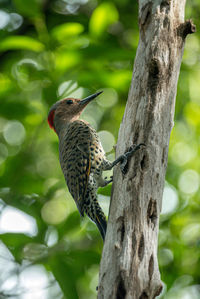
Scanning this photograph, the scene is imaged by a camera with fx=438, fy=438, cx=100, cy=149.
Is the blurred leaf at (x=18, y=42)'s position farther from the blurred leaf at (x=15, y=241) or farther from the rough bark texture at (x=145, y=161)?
the blurred leaf at (x=15, y=241)

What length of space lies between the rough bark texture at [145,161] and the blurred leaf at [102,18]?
0.37 m

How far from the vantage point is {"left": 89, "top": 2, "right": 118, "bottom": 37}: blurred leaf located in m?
3.48

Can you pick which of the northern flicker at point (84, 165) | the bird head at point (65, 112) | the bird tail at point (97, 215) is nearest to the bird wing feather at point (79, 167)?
the northern flicker at point (84, 165)

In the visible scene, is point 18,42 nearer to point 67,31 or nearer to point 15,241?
point 67,31

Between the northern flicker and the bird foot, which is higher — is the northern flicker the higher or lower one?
the lower one

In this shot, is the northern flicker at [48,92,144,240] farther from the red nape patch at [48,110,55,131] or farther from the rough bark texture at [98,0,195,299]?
the rough bark texture at [98,0,195,299]

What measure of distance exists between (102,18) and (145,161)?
51.1 inches

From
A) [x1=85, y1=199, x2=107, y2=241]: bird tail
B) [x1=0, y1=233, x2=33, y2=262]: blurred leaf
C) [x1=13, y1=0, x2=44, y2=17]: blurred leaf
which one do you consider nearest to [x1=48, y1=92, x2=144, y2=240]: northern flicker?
[x1=85, y1=199, x2=107, y2=241]: bird tail

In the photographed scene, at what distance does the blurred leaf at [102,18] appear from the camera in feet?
11.4

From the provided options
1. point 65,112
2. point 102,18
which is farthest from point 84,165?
point 102,18

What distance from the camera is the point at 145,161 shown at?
9.57 ft

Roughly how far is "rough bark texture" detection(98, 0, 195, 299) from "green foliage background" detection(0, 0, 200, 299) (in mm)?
458

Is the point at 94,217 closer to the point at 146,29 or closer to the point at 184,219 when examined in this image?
the point at 184,219

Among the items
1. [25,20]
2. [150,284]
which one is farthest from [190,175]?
[25,20]
